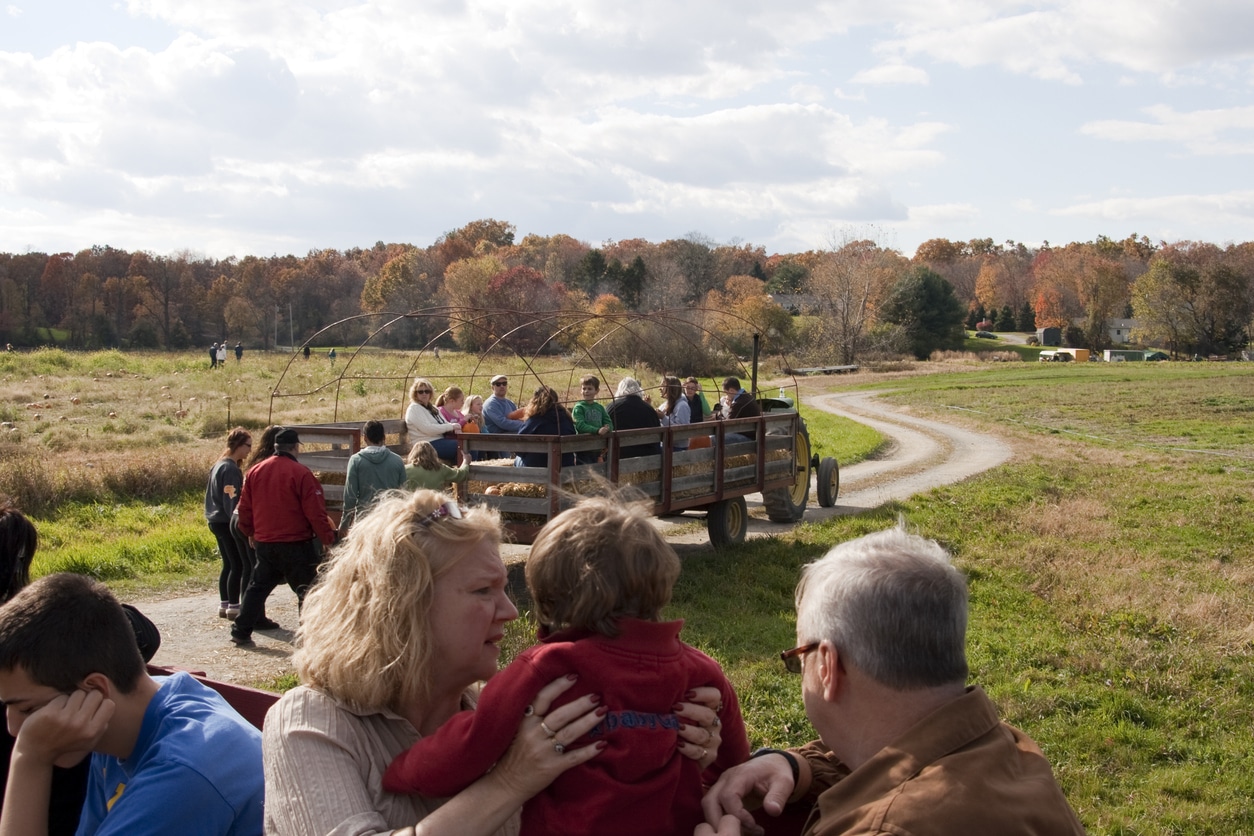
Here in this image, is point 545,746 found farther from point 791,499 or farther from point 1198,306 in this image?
point 1198,306

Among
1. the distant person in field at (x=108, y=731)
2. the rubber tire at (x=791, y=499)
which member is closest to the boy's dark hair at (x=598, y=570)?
the distant person in field at (x=108, y=731)

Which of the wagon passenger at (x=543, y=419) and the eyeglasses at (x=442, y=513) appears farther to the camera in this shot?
the wagon passenger at (x=543, y=419)

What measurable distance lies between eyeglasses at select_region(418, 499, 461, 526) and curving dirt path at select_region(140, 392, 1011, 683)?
4752 millimetres

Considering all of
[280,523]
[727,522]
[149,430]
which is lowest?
[727,522]

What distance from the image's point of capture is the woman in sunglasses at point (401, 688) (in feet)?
6.11

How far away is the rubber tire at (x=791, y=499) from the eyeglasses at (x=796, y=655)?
10.1 m

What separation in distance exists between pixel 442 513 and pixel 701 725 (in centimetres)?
69

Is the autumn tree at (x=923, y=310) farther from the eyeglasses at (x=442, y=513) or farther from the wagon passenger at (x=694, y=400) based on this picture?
the eyeglasses at (x=442, y=513)

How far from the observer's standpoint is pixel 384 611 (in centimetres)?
204

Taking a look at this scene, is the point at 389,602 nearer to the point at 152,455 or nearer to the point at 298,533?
the point at 298,533

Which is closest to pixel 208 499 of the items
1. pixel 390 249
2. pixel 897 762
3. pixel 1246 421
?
pixel 897 762

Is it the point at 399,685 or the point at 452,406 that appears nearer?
the point at 399,685

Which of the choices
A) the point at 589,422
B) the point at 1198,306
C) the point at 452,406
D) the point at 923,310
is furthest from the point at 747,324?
the point at 1198,306

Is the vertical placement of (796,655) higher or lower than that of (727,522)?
higher
